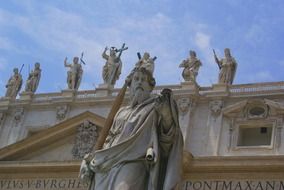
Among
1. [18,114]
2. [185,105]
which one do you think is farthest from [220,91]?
[18,114]

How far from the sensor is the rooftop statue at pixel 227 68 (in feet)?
81.6

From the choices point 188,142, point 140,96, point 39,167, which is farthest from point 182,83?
point 140,96

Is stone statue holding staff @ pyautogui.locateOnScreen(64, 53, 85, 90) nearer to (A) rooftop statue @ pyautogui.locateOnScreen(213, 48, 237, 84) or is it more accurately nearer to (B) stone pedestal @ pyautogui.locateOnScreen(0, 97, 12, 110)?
(B) stone pedestal @ pyautogui.locateOnScreen(0, 97, 12, 110)

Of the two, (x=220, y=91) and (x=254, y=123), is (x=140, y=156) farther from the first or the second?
(x=220, y=91)

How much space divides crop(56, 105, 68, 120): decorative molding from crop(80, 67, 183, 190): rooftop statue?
2046cm

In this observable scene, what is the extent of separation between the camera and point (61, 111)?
2691 centimetres

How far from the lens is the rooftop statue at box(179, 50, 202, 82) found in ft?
82.8

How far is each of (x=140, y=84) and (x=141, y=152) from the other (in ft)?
2.73

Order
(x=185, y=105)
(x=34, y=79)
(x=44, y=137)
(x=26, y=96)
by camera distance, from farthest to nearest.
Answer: (x=34, y=79)
(x=26, y=96)
(x=44, y=137)
(x=185, y=105)

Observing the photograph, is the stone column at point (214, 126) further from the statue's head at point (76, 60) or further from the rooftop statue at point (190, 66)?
the statue's head at point (76, 60)

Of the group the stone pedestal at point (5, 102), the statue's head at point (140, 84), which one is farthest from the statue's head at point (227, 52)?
the statue's head at point (140, 84)

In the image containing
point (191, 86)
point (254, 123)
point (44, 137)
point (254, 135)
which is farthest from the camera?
point (44, 137)

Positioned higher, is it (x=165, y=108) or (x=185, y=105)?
(x=185, y=105)

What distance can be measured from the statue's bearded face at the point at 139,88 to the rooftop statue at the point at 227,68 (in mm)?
18223
